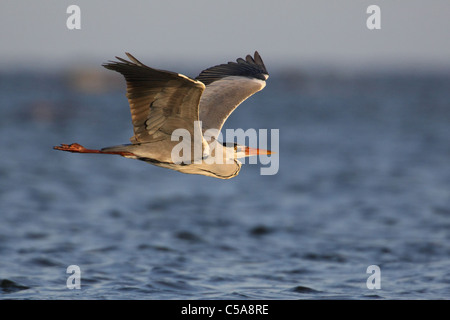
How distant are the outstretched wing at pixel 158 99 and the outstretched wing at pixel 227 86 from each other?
3.62 ft

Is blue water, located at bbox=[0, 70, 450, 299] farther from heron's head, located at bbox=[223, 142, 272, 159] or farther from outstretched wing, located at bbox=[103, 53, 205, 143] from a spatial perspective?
outstretched wing, located at bbox=[103, 53, 205, 143]

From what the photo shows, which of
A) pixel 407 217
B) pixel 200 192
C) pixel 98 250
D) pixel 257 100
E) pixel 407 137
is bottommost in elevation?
pixel 98 250

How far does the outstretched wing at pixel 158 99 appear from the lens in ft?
24.9

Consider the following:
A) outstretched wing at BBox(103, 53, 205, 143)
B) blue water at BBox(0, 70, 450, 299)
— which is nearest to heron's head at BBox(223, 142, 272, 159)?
outstretched wing at BBox(103, 53, 205, 143)

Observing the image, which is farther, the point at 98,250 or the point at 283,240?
the point at 283,240

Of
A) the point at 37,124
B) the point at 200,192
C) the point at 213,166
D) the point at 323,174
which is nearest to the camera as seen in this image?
the point at 213,166

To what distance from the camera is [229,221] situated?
1705 centimetres

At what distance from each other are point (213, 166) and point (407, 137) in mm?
27905

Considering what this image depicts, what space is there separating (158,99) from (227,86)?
2.54 m

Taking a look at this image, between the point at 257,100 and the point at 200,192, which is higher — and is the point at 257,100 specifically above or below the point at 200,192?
above
